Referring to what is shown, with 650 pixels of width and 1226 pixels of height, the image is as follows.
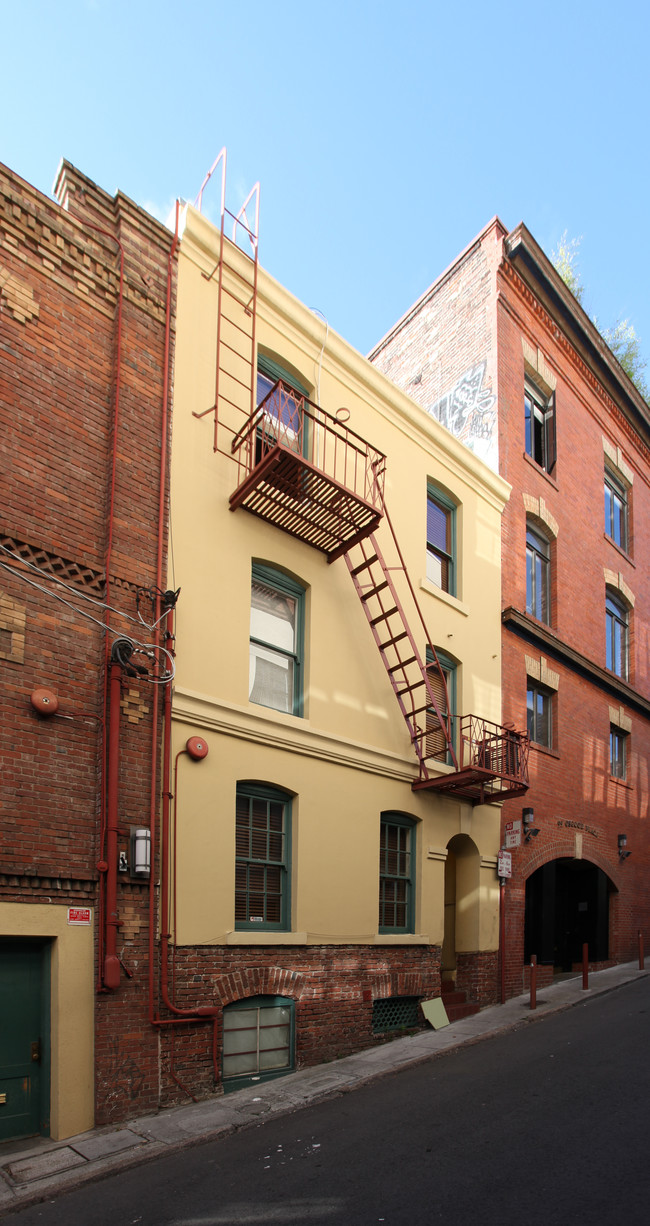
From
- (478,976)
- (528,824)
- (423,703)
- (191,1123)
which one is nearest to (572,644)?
(528,824)

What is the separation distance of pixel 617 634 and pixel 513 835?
8.98 meters

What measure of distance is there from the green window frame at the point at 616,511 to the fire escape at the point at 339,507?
9.42m

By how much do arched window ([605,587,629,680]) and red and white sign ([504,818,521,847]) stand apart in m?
7.52

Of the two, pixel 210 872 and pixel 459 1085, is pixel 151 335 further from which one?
pixel 459 1085

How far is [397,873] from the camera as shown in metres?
13.7

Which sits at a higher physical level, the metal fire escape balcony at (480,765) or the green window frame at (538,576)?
the green window frame at (538,576)

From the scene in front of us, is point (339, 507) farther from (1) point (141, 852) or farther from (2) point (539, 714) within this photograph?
(2) point (539, 714)

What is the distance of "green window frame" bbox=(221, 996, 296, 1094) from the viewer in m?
10.3

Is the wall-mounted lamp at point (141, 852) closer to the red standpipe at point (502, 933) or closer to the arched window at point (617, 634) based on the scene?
the red standpipe at point (502, 933)

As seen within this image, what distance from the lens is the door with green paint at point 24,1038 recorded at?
8.47 meters

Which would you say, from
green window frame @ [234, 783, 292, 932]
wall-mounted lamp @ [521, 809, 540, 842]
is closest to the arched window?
wall-mounted lamp @ [521, 809, 540, 842]

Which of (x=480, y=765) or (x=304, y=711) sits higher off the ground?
(x=304, y=711)

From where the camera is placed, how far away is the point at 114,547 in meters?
10.1

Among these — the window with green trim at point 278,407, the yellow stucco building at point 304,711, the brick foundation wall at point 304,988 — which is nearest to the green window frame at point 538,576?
the yellow stucco building at point 304,711
